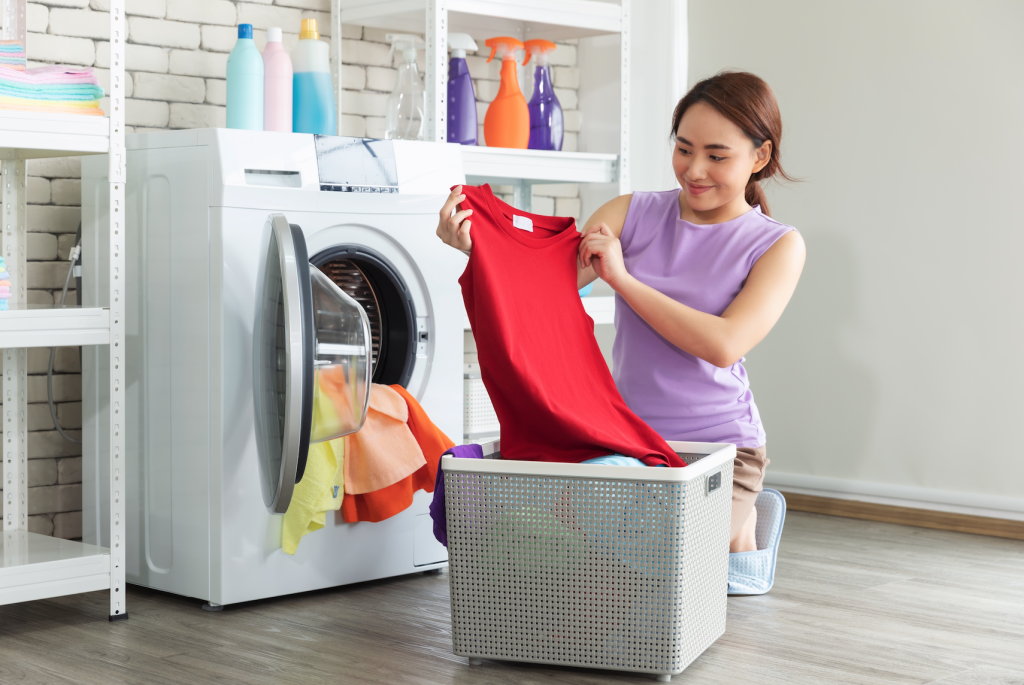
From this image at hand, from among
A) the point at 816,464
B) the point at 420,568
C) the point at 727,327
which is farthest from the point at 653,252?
the point at 816,464

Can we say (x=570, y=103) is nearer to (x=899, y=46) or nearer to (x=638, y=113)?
(x=638, y=113)

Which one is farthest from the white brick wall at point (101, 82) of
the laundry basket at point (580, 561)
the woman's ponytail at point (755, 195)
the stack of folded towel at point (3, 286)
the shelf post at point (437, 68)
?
the laundry basket at point (580, 561)

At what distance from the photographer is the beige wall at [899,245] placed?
132 inches

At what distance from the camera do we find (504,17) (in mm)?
3166

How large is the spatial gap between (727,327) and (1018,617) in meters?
0.97

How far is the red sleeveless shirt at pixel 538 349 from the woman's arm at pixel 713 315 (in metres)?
0.08

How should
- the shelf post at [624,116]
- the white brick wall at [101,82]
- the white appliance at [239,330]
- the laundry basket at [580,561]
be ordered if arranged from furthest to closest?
the shelf post at [624,116] < the white brick wall at [101,82] < the white appliance at [239,330] < the laundry basket at [580,561]

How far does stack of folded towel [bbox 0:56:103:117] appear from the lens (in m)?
2.18

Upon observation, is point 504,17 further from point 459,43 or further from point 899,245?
point 899,245

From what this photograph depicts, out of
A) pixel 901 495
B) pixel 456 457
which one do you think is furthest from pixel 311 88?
pixel 901 495

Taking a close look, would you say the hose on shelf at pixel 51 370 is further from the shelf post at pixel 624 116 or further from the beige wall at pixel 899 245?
the beige wall at pixel 899 245

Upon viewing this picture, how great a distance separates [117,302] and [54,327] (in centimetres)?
14

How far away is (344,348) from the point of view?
90.0 inches

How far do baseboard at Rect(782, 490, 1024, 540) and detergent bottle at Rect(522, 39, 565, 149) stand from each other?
1.40 metres
